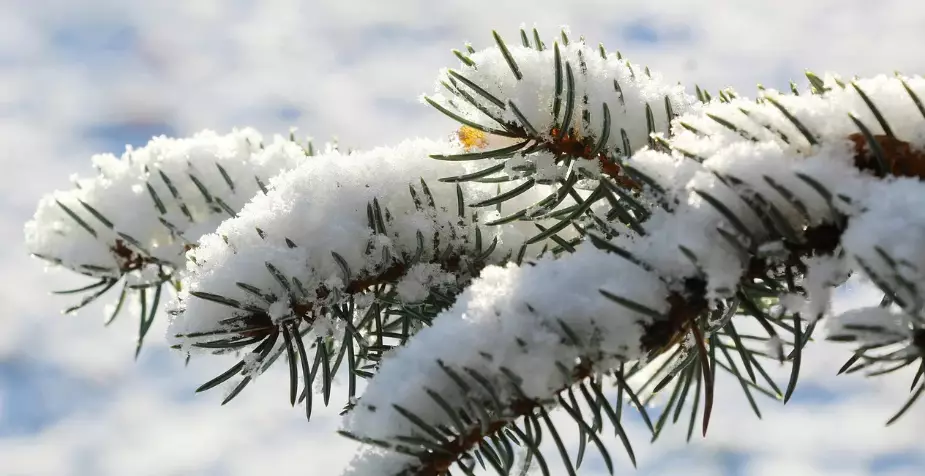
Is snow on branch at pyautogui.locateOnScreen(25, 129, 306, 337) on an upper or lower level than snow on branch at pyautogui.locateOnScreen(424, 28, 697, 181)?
upper

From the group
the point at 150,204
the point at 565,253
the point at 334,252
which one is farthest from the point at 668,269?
the point at 150,204

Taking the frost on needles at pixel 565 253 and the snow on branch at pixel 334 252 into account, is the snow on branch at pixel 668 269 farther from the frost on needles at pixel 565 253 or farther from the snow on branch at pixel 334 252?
the snow on branch at pixel 334 252

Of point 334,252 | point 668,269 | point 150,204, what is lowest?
point 668,269

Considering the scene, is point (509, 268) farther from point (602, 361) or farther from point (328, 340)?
point (328, 340)

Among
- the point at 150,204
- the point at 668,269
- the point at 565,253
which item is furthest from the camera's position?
the point at 150,204

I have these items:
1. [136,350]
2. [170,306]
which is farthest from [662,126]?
[136,350]

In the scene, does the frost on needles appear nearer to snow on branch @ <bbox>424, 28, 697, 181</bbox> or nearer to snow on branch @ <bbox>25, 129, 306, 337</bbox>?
snow on branch @ <bbox>424, 28, 697, 181</bbox>

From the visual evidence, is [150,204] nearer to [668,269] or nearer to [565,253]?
[565,253]

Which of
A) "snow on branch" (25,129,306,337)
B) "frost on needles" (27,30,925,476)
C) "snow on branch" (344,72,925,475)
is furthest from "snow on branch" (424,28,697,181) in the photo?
"snow on branch" (25,129,306,337)
